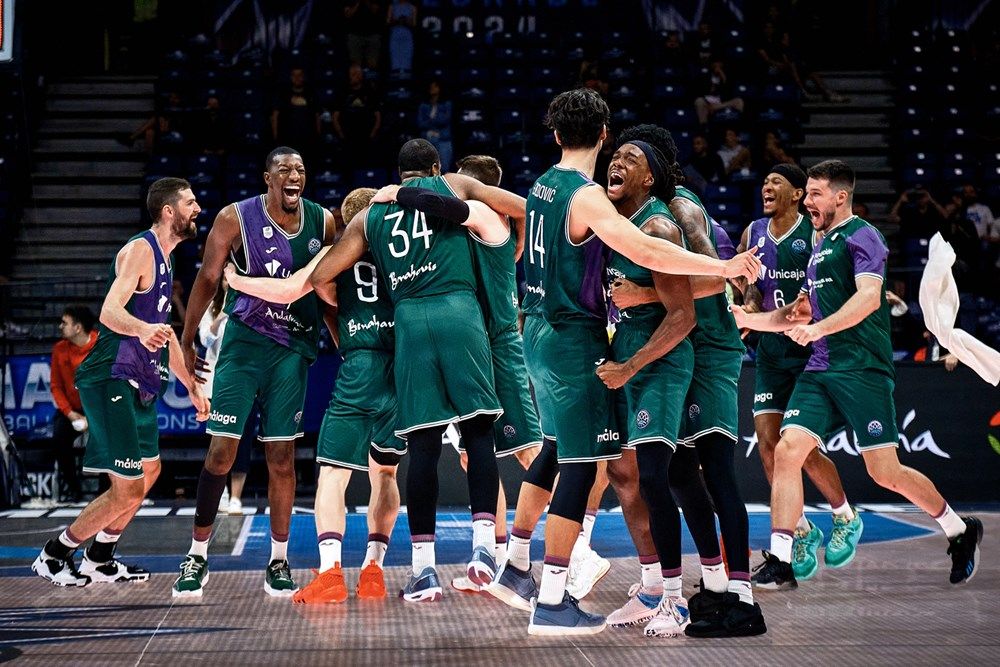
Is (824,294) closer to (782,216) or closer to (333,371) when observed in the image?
(782,216)

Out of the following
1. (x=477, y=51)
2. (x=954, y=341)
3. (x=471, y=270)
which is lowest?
(x=954, y=341)

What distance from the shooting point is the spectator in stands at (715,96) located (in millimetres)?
15602

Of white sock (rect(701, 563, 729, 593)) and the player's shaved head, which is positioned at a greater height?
the player's shaved head

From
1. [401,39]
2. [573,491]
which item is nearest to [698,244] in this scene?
[573,491]

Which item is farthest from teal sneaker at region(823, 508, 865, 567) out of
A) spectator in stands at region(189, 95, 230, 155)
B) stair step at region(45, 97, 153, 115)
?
stair step at region(45, 97, 153, 115)

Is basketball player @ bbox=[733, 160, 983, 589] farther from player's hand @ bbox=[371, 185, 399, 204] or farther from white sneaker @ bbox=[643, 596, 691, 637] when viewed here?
player's hand @ bbox=[371, 185, 399, 204]

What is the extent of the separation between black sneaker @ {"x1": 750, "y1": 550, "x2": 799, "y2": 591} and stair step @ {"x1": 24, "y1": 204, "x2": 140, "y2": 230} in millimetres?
11852

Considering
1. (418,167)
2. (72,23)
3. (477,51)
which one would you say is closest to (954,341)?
(418,167)

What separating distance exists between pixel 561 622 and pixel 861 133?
14.8 m

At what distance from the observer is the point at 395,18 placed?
55.3 ft

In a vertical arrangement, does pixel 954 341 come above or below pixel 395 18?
below

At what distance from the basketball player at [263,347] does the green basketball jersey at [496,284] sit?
993 millimetres

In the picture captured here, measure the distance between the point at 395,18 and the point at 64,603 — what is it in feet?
41.8

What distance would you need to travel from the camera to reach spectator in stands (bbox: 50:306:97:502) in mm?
10141
